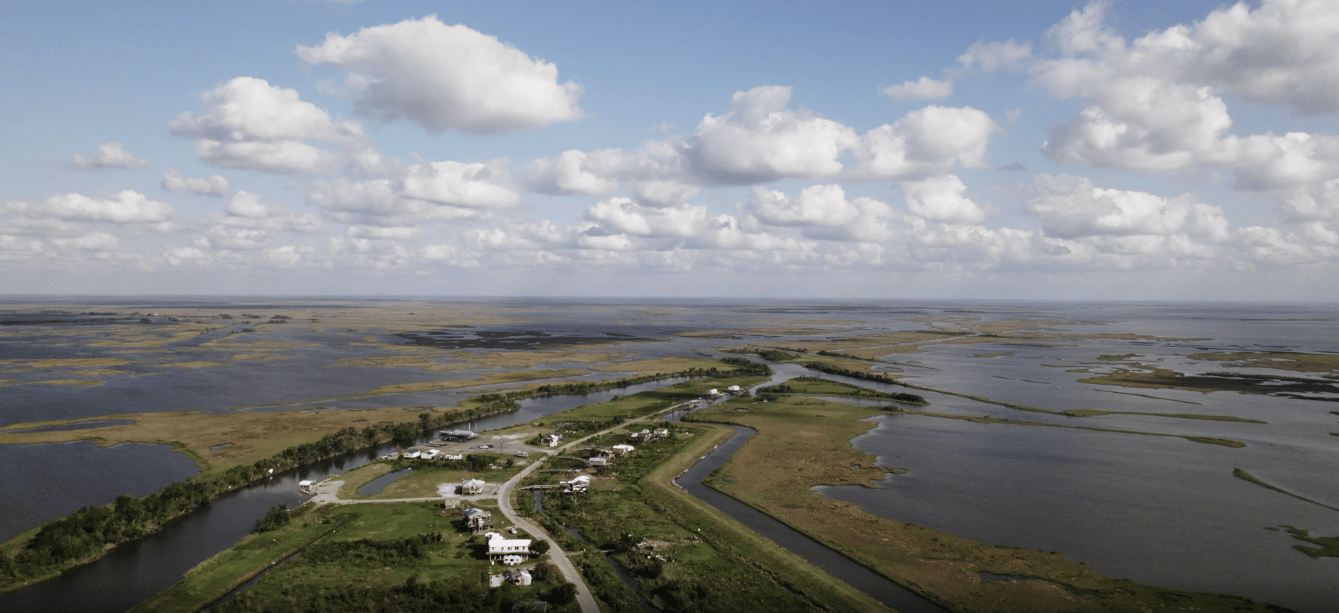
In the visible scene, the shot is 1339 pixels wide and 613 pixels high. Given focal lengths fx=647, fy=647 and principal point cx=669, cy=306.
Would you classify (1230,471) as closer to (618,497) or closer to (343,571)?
(618,497)

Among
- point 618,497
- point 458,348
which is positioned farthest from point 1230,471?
point 458,348

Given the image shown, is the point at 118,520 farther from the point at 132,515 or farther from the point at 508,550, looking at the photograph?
the point at 508,550

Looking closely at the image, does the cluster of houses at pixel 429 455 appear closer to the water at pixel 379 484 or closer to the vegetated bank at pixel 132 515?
the water at pixel 379 484

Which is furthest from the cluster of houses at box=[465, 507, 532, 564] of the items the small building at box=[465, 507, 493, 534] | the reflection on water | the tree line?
the reflection on water

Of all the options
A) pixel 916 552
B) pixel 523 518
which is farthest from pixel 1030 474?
pixel 523 518

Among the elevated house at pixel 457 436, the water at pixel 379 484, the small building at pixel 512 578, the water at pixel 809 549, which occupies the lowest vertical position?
the water at pixel 809 549

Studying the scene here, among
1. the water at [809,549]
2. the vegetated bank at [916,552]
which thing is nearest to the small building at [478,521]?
the water at [809,549]

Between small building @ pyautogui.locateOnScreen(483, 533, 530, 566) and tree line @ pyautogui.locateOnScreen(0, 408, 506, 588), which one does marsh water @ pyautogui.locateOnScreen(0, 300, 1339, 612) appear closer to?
tree line @ pyautogui.locateOnScreen(0, 408, 506, 588)
